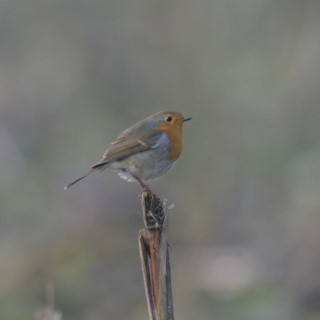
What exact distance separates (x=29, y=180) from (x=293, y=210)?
3395 millimetres

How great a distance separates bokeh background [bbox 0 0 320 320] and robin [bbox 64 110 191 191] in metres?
2.50

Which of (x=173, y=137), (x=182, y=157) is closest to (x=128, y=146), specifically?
(x=173, y=137)

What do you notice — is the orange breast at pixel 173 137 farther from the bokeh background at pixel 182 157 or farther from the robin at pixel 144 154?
the bokeh background at pixel 182 157

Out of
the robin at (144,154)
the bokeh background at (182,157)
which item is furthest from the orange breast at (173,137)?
the bokeh background at (182,157)

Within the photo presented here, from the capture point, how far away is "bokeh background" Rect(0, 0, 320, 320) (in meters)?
7.17

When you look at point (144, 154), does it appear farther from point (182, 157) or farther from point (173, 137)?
point (182, 157)

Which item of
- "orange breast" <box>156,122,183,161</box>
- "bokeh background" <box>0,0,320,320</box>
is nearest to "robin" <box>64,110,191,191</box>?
"orange breast" <box>156,122,183,161</box>

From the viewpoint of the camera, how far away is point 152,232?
277 cm

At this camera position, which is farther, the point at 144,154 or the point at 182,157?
the point at 182,157

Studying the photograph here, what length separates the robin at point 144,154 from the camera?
438 cm

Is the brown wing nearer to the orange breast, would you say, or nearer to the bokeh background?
the orange breast

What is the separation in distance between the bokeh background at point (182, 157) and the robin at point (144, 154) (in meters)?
2.50

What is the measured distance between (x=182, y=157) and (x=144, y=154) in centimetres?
506

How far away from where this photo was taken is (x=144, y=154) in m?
4.42
